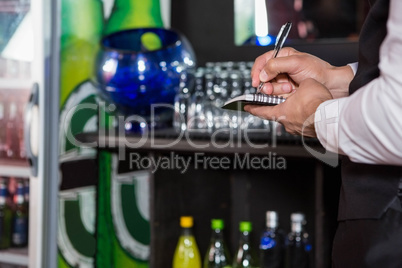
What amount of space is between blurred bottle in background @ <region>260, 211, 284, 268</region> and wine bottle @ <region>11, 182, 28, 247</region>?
1035 mm

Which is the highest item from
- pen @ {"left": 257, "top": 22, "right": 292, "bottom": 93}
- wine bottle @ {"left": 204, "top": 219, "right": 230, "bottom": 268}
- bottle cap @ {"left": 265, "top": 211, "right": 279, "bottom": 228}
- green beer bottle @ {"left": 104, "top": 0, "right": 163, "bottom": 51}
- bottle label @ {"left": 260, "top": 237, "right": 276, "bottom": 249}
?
green beer bottle @ {"left": 104, "top": 0, "right": 163, "bottom": 51}

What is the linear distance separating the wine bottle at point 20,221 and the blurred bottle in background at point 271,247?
1035 mm

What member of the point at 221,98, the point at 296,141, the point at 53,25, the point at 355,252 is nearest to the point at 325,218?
the point at 296,141

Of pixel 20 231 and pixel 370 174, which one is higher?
pixel 370 174

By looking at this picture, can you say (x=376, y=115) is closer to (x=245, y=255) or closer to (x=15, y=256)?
(x=245, y=255)

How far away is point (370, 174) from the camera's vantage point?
3.78 ft

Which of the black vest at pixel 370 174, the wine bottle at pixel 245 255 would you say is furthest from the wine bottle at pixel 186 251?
the black vest at pixel 370 174

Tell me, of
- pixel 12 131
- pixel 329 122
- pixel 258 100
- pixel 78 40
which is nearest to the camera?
pixel 329 122

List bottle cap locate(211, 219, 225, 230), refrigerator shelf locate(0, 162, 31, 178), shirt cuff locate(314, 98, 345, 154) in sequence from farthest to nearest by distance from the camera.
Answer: refrigerator shelf locate(0, 162, 31, 178)
bottle cap locate(211, 219, 225, 230)
shirt cuff locate(314, 98, 345, 154)

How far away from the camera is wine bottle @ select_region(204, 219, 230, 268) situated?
2152 millimetres

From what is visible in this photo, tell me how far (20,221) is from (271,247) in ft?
3.55

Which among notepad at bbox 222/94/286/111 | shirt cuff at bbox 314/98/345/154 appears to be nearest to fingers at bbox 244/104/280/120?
notepad at bbox 222/94/286/111

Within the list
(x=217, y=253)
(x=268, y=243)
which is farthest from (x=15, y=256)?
(x=268, y=243)

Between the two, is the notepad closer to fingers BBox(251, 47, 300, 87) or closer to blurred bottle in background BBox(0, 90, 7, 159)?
fingers BBox(251, 47, 300, 87)
